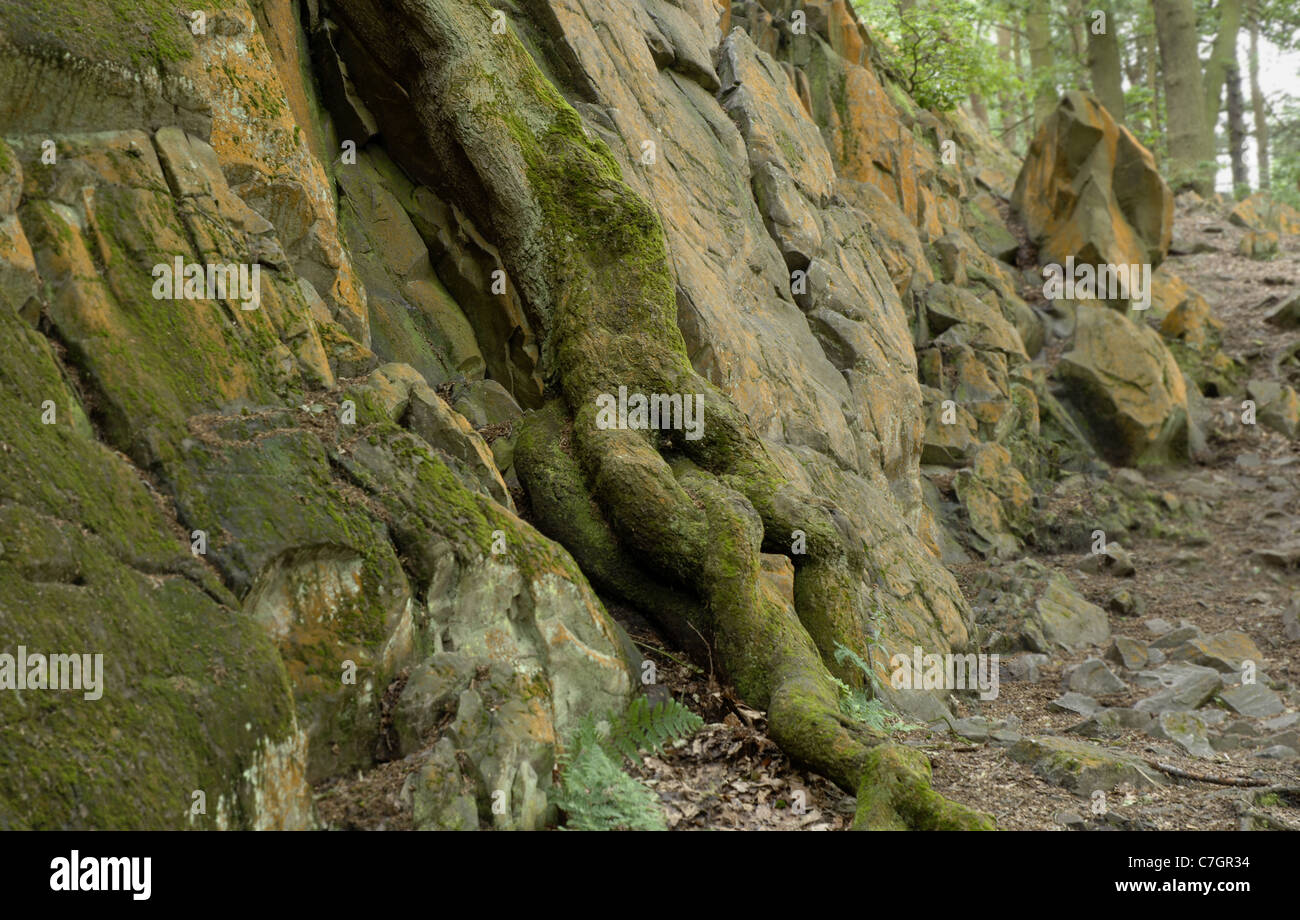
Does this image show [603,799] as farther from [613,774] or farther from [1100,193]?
[1100,193]

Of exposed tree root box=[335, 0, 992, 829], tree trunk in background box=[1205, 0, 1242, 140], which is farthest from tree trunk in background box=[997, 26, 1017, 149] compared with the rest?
exposed tree root box=[335, 0, 992, 829]

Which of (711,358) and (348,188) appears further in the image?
(711,358)

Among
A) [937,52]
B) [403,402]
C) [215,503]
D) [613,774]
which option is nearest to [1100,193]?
[937,52]

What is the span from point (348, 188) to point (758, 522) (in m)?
5.12

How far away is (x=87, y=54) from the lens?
6207 millimetres

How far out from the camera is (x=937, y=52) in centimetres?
2225

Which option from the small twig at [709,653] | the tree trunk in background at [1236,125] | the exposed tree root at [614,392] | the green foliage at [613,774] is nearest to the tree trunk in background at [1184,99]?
the tree trunk in background at [1236,125]

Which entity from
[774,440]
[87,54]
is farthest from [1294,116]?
[87,54]

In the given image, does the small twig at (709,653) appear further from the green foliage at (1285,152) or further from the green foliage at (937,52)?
the green foliage at (1285,152)

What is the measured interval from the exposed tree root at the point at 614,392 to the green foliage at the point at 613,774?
0.78 m

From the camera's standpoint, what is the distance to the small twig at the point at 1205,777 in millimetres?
7074

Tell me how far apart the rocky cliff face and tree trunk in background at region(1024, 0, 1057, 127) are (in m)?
17.7

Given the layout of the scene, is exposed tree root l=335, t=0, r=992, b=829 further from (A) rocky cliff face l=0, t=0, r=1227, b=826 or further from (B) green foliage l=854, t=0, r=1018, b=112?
(B) green foliage l=854, t=0, r=1018, b=112
